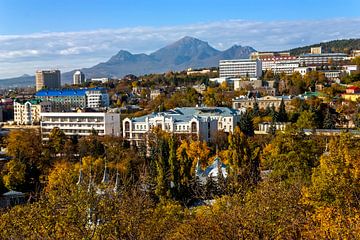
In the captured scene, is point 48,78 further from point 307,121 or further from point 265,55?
point 307,121

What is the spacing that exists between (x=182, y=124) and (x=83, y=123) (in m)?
6.58

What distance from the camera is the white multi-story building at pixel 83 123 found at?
33.0 m

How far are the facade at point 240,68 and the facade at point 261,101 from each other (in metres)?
26.9

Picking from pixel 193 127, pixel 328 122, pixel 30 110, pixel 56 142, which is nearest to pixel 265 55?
pixel 30 110

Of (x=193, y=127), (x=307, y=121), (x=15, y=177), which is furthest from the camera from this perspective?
(x=307, y=121)

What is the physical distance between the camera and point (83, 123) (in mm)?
33750

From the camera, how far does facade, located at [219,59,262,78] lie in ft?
227

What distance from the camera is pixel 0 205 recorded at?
17688 millimetres

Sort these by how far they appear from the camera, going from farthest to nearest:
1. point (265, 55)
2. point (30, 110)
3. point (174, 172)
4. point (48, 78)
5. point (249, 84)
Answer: point (48, 78) < point (265, 55) < point (249, 84) < point (30, 110) < point (174, 172)

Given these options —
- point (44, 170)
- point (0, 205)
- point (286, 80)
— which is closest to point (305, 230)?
point (0, 205)

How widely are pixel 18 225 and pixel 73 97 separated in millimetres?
45114

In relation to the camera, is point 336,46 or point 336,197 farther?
point 336,46

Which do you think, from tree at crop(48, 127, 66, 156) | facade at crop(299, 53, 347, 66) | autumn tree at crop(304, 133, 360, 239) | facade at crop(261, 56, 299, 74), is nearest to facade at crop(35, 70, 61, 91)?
facade at crop(261, 56, 299, 74)

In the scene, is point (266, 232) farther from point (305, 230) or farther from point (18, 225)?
point (18, 225)
